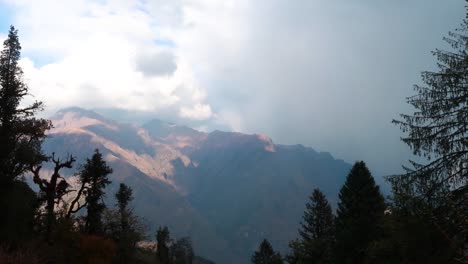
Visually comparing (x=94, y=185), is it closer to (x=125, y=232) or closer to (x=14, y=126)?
(x=125, y=232)

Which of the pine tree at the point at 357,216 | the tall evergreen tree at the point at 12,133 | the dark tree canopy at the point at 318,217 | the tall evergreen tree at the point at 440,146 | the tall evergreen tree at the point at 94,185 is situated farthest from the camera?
the dark tree canopy at the point at 318,217

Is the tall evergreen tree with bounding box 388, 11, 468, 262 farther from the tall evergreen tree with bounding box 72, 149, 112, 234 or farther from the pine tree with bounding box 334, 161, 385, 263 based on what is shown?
the tall evergreen tree with bounding box 72, 149, 112, 234

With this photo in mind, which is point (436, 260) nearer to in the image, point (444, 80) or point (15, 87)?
point (444, 80)

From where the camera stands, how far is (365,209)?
1767 inches

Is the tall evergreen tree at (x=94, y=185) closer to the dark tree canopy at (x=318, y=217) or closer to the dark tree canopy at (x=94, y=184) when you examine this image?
the dark tree canopy at (x=94, y=184)

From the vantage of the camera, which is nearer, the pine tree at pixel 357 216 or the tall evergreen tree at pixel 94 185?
the pine tree at pixel 357 216

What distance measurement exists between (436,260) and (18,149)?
2859cm

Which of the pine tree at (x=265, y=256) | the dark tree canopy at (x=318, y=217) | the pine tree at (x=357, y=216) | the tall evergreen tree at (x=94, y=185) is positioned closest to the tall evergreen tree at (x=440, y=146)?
the pine tree at (x=357, y=216)

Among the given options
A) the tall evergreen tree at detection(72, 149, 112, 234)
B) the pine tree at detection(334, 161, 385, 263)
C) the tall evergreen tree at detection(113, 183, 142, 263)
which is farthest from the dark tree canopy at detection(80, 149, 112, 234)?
the pine tree at detection(334, 161, 385, 263)

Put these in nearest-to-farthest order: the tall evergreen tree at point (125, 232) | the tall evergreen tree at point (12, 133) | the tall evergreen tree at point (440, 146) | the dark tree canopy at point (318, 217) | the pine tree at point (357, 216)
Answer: the tall evergreen tree at point (440, 146), the tall evergreen tree at point (12, 133), the pine tree at point (357, 216), the tall evergreen tree at point (125, 232), the dark tree canopy at point (318, 217)

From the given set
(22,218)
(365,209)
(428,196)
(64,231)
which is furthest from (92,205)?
(428,196)

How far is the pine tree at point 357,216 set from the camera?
41625 mm

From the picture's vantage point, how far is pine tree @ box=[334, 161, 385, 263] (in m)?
41.6

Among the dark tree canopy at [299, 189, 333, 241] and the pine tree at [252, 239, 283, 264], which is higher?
the dark tree canopy at [299, 189, 333, 241]
